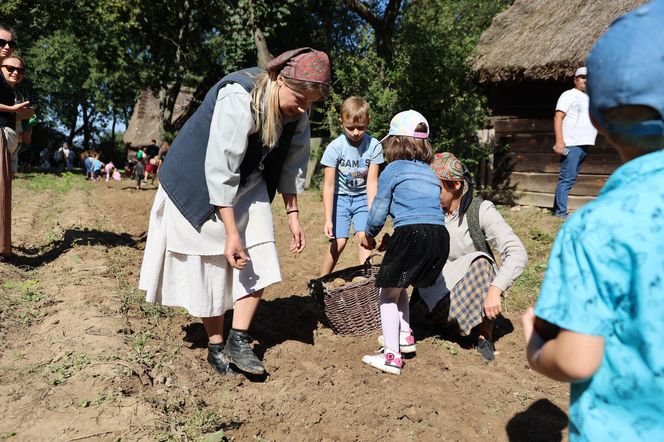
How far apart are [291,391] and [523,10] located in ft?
32.5

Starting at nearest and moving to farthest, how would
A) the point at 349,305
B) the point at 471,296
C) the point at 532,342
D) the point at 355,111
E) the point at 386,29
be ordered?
the point at 532,342 → the point at 471,296 → the point at 349,305 → the point at 355,111 → the point at 386,29

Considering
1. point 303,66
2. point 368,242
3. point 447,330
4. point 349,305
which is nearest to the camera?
point 303,66

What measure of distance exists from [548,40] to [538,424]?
24.8 feet

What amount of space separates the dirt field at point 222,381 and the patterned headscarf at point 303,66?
1.76 metres

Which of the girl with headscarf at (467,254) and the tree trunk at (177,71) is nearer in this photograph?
the girl with headscarf at (467,254)

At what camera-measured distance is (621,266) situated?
108 centimetres

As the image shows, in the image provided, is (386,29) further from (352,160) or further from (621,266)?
(621,266)

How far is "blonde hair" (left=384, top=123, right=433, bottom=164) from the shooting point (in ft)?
11.0

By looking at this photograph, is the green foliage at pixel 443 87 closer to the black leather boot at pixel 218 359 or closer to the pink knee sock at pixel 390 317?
the pink knee sock at pixel 390 317

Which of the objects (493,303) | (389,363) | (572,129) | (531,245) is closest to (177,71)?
(572,129)

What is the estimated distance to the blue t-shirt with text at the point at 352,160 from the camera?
4.44m

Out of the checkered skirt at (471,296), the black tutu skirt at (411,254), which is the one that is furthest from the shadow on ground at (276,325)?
the checkered skirt at (471,296)

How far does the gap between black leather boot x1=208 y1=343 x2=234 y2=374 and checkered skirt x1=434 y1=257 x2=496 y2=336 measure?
5.24ft

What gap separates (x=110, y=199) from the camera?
11914 millimetres
